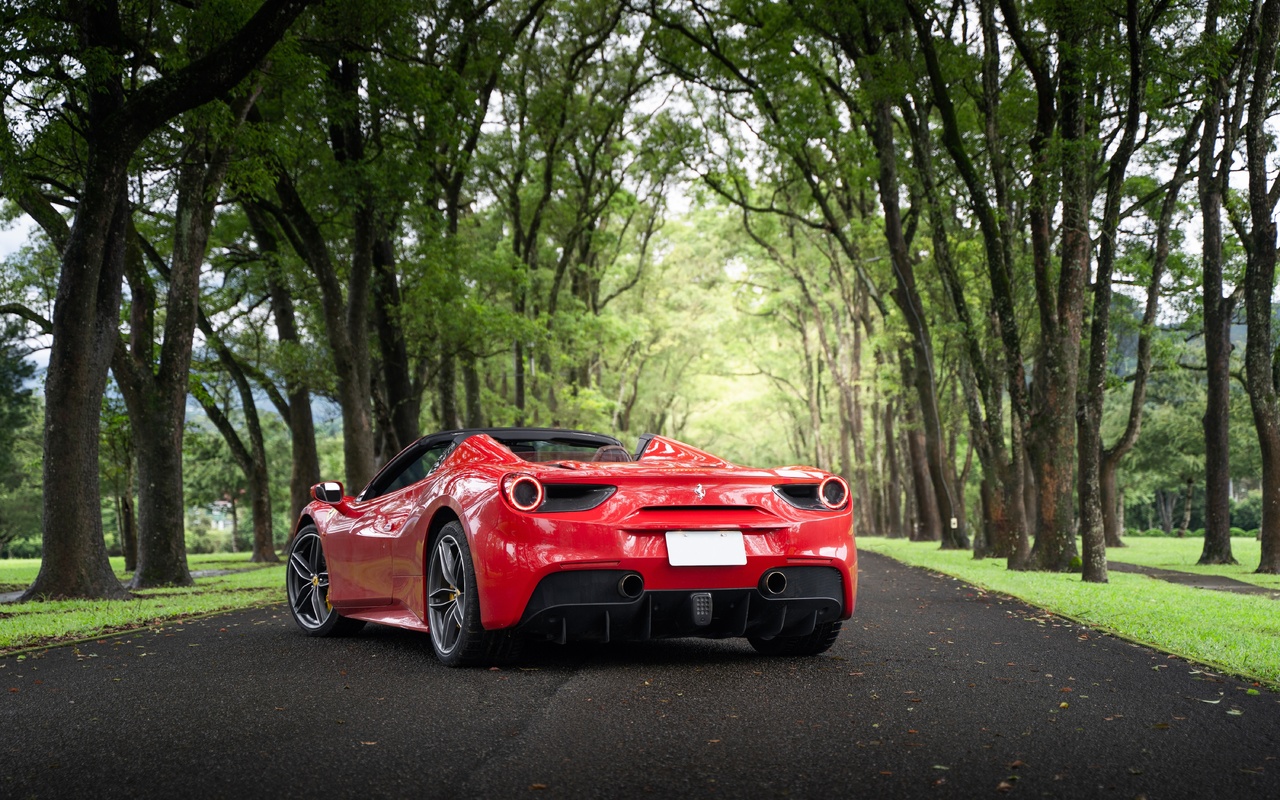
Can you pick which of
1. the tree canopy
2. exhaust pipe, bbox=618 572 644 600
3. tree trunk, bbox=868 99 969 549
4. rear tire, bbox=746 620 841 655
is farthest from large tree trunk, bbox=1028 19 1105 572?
exhaust pipe, bbox=618 572 644 600

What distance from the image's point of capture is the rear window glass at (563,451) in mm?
6227

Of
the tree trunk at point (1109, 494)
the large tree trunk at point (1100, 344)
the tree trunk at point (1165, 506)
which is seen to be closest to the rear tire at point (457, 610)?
the large tree trunk at point (1100, 344)

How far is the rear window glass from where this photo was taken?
6.23m

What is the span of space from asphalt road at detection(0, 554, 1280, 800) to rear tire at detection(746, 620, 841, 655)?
0.30 feet

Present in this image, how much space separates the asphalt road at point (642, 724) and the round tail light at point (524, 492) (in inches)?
32.5

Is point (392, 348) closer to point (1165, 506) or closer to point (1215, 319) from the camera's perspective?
point (1215, 319)

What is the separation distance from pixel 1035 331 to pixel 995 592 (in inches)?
571

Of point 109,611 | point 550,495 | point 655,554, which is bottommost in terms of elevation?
point 109,611

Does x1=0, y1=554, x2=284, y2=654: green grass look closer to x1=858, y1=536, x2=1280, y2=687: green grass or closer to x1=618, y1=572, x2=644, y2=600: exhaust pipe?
x1=618, y1=572, x2=644, y2=600: exhaust pipe

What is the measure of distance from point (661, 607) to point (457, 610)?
1.11m

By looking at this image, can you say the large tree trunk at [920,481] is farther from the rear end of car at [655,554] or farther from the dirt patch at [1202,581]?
the rear end of car at [655,554]

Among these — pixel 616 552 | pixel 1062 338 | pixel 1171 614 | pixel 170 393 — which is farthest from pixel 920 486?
pixel 616 552

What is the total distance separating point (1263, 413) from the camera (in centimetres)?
1736

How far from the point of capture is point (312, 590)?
7.39 metres
